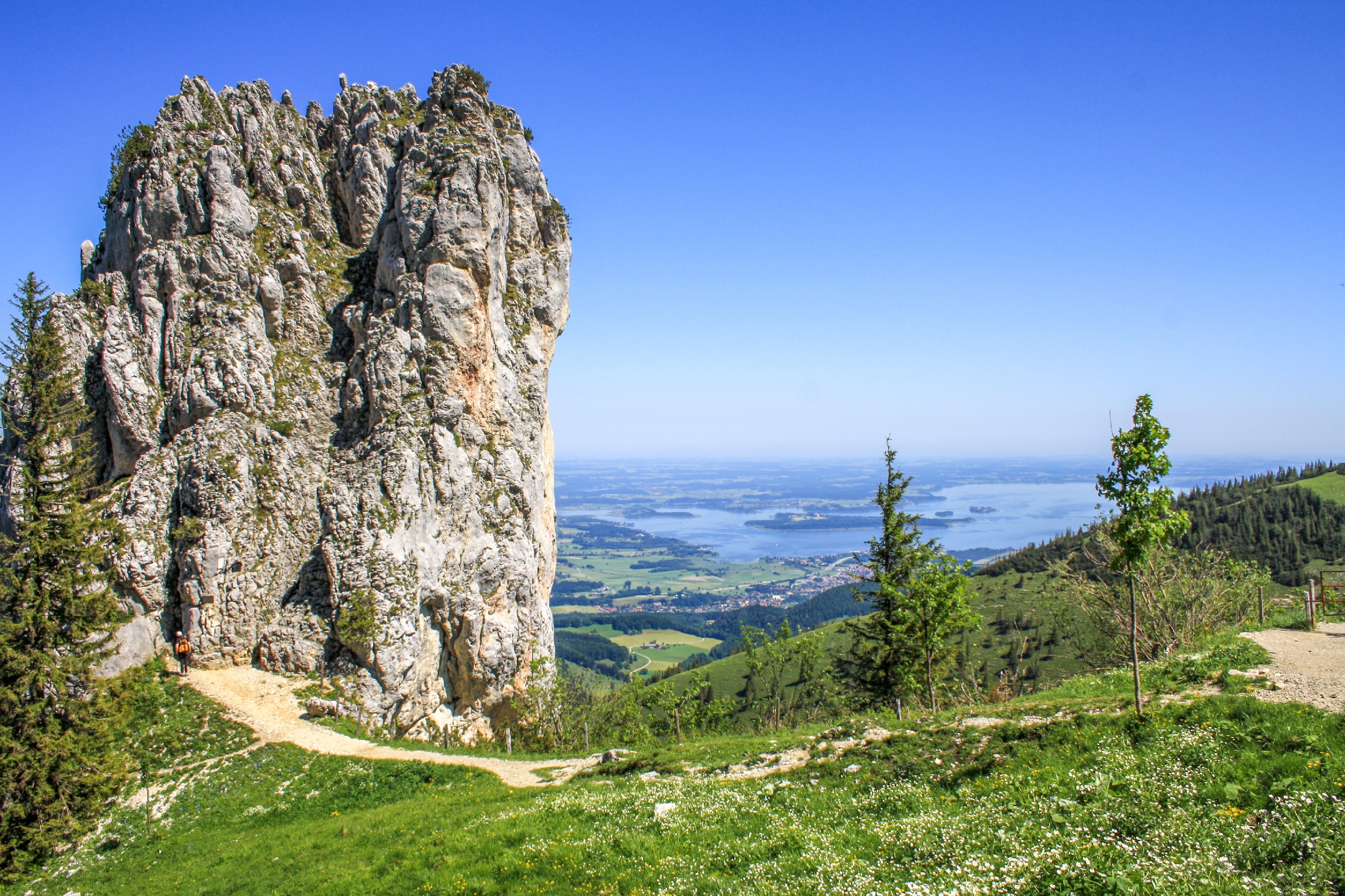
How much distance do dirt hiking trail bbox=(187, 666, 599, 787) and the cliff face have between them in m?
1.31

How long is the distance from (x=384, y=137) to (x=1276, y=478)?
603 ft

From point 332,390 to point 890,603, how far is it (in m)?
35.1

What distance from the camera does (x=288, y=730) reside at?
27.0m

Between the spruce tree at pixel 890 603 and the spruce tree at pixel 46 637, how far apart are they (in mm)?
31319

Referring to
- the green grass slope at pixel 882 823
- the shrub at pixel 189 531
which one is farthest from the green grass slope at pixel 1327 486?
the shrub at pixel 189 531

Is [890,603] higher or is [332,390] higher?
[332,390]

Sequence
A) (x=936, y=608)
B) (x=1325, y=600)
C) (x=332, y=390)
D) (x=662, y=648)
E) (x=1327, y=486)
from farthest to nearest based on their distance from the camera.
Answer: (x=662, y=648) < (x=1327, y=486) < (x=332, y=390) < (x=936, y=608) < (x=1325, y=600)

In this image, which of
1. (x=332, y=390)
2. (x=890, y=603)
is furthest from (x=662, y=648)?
(x=890, y=603)

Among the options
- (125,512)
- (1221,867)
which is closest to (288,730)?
(125,512)

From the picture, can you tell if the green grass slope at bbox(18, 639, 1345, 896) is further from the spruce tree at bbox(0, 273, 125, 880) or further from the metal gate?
the metal gate

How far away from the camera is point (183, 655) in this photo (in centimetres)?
2967

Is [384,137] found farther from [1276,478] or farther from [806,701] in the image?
[1276,478]

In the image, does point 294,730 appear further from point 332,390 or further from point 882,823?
point 882,823

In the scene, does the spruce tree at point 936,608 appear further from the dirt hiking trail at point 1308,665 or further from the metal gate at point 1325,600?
the metal gate at point 1325,600
